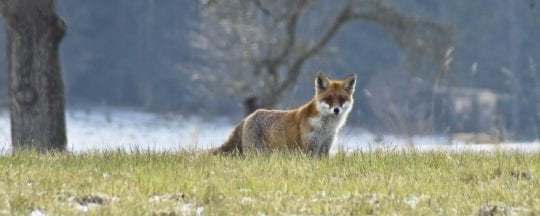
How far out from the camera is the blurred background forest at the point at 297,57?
81.5 feet

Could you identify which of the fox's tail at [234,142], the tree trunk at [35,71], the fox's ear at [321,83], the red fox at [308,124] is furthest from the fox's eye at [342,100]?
the tree trunk at [35,71]

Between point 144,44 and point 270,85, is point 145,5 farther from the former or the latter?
point 270,85

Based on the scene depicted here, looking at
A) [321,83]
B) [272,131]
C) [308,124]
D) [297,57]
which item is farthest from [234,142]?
[297,57]

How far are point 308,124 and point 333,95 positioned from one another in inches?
19.1

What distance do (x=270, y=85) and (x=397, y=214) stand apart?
60.5 feet

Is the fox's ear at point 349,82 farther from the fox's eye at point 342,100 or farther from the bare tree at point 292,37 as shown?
the bare tree at point 292,37

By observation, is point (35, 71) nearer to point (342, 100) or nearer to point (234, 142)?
point (234, 142)

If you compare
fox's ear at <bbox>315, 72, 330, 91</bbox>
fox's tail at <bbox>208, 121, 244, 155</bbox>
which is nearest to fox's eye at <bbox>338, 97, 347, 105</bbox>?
fox's ear at <bbox>315, 72, 330, 91</bbox>

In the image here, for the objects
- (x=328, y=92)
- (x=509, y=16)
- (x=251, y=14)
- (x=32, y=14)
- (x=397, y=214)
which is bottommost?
(x=397, y=214)

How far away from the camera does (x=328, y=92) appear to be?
11.6m

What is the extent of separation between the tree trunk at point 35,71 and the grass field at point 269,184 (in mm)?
5433

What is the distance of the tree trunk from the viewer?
15297 mm

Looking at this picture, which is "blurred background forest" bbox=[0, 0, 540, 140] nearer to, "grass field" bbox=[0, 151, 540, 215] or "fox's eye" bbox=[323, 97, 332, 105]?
"fox's eye" bbox=[323, 97, 332, 105]

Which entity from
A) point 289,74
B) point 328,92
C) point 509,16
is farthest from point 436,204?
point 509,16
